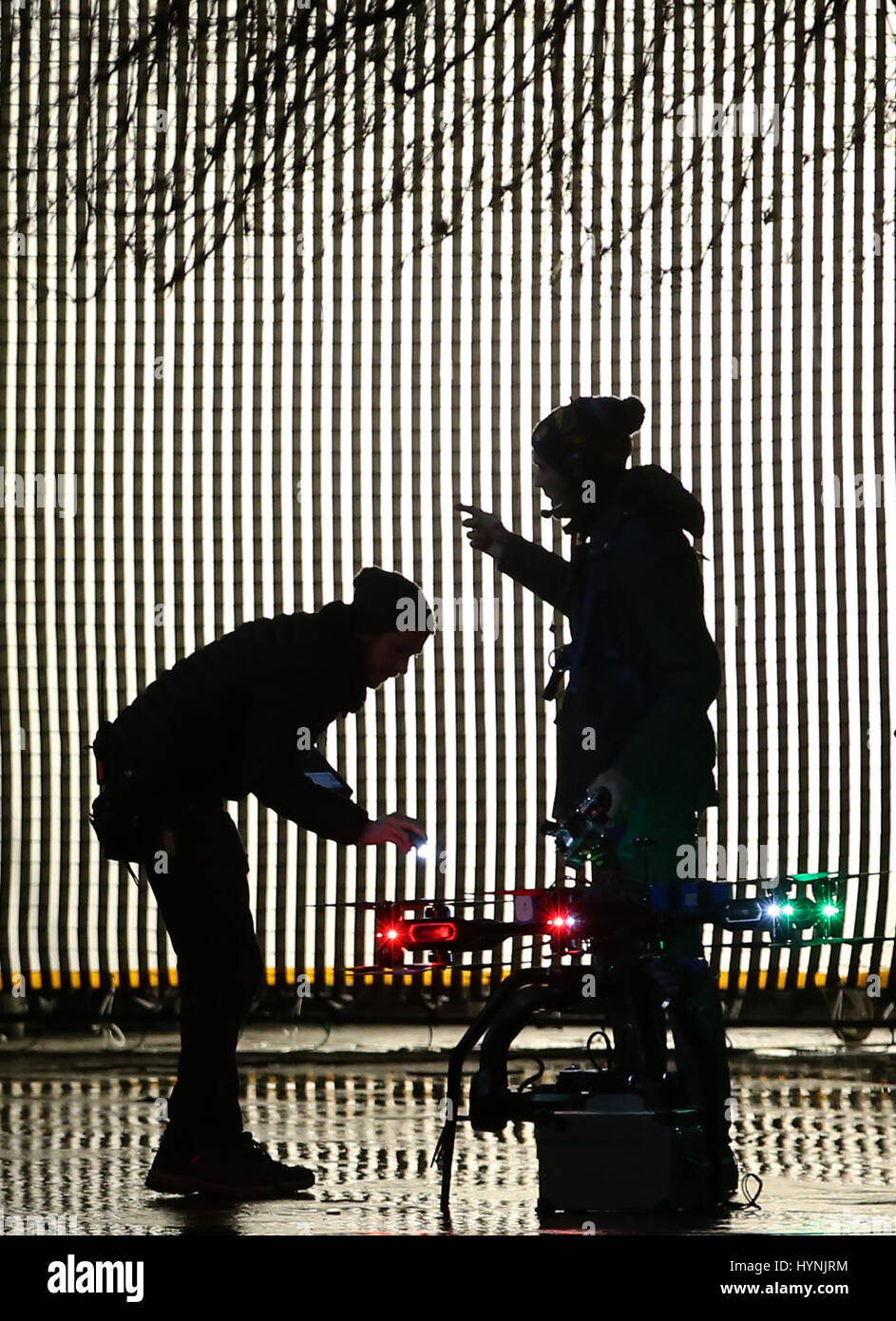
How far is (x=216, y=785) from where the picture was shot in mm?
5535

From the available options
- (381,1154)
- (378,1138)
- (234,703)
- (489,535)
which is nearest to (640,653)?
(489,535)

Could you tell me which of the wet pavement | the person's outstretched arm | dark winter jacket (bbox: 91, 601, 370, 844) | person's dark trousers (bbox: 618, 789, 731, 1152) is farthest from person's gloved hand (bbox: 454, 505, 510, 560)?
the wet pavement

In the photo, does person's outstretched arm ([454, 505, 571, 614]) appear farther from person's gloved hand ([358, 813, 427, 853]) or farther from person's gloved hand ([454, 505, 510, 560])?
person's gloved hand ([358, 813, 427, 853])

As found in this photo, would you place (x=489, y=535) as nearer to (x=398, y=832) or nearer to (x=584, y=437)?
(x=584, y=437)

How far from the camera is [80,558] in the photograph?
32.4ft

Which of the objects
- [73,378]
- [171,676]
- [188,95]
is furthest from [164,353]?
[171,676]

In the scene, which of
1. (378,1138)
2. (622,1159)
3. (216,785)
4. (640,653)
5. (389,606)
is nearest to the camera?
(622,1159)

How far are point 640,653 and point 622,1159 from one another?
3.68 ft

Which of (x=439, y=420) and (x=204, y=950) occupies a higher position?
(x=439, y=420)

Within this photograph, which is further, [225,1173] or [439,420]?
[439,420]

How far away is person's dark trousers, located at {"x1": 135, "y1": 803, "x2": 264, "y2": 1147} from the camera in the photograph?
5.43m

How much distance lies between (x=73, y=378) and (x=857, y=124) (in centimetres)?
346

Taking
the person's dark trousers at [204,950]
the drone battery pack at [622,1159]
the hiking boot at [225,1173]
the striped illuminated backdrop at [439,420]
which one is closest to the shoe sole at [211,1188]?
the hiking boot at [225,1173]
